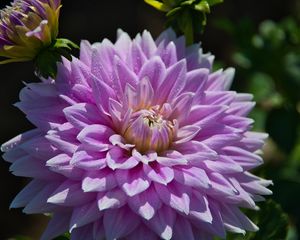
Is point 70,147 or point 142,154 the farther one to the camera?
point 142,154

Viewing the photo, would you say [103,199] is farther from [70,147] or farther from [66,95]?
[66,95]

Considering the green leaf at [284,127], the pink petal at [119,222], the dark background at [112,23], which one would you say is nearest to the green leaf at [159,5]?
the pink petal at [119,222]

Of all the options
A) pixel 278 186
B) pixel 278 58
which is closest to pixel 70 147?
pixel 278 186

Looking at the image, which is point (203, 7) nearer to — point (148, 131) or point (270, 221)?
point (148, 131)

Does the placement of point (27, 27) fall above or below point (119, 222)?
above

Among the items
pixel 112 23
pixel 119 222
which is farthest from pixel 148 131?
pixel 112 23

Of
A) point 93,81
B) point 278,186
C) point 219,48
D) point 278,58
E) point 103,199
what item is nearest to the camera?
point 103,199

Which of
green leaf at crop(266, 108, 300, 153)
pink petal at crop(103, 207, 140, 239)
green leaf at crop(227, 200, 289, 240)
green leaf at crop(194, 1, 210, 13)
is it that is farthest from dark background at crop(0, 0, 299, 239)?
pink petal at crop(103, 207, 140, 239)
